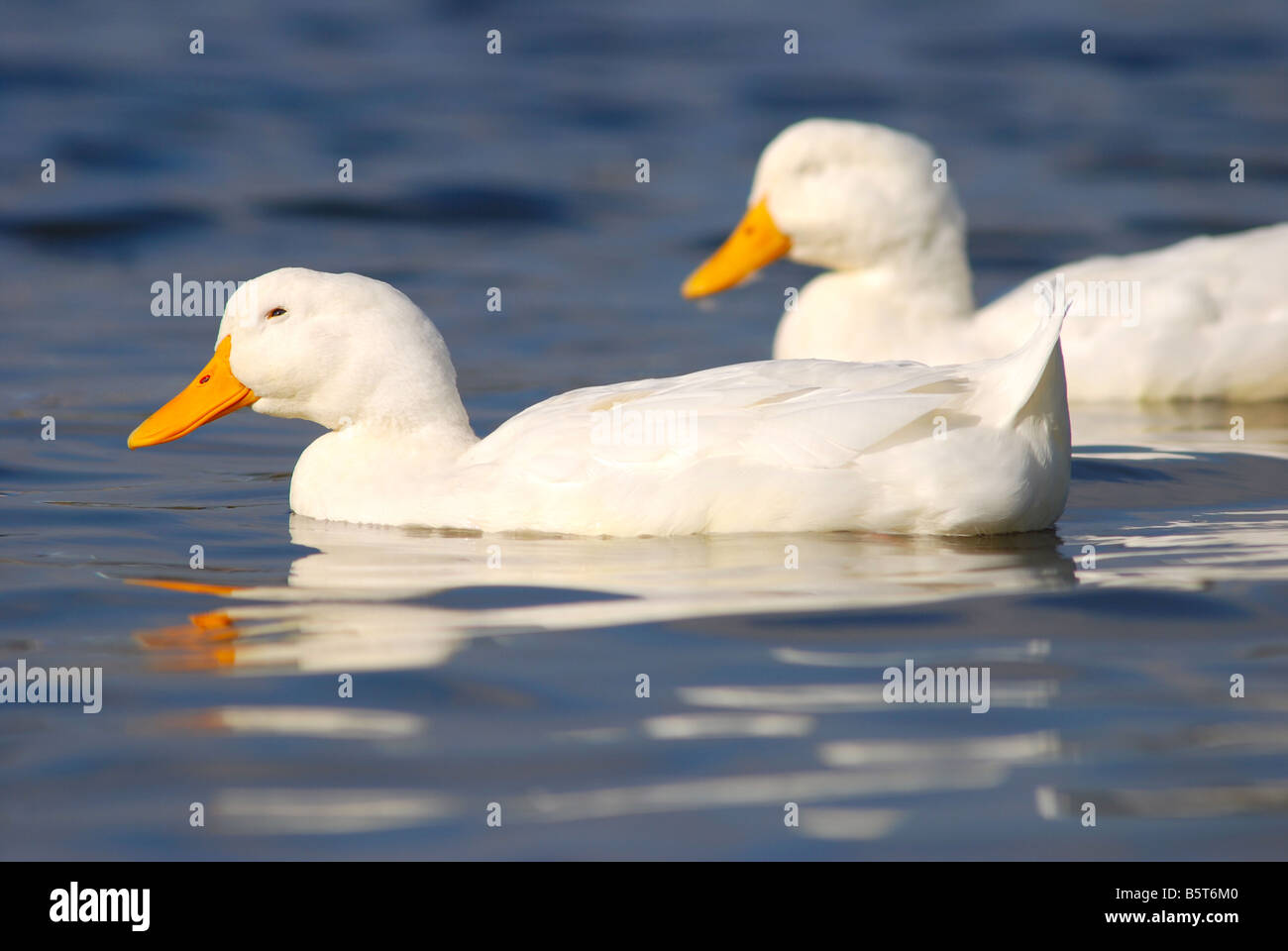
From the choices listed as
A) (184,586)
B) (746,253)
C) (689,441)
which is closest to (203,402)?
(184,586)

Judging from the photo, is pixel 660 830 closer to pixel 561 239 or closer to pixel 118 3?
pixel 561 239

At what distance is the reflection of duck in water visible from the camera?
15.4 feet

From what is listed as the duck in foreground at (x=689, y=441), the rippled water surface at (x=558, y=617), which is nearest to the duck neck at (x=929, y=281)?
the rippled water surface at (x=558, y=617)

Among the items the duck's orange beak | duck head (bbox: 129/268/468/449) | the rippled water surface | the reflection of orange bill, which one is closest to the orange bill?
the rippled water surface

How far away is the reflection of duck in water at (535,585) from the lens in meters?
4.69

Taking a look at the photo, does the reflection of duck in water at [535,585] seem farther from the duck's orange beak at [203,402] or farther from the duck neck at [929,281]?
the duck neck at [929,281]

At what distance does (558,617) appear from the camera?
190 inches

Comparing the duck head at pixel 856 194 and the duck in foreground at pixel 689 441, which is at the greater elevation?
the duck head at pixel 856 194

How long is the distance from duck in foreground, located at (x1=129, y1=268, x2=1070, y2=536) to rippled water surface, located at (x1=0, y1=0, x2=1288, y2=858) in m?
0.12

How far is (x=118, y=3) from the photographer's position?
18.2 m

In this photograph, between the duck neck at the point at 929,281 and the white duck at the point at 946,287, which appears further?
the duck neck at the point at 929,281

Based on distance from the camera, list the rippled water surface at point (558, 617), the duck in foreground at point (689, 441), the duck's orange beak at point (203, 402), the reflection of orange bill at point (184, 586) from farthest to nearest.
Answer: the duck's orange beak at point (203, 402) < the duck in foreground at point (689, 441) < the reflection of orange bill at point (184, 586) < the rippled water surface at point (558, 617)

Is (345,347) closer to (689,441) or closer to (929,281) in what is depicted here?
(689,441)

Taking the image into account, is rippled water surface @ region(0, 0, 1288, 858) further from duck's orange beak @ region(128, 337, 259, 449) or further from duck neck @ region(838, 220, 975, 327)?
duck neck @ region(838, 220, 975, 327)
